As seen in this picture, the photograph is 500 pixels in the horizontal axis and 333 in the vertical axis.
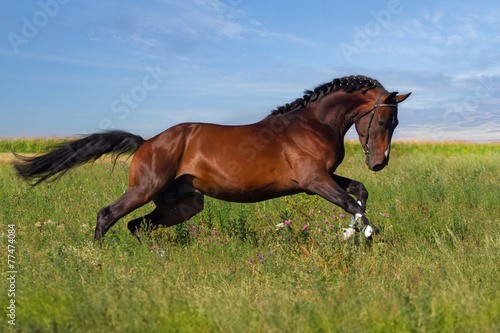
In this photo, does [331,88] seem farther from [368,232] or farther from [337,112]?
[368,232]

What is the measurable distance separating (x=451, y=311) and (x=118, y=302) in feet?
7.57

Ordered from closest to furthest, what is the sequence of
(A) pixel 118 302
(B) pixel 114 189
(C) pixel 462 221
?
(A) pixel 118 302
(C) pixel 462 221
(B) pixel 114 189

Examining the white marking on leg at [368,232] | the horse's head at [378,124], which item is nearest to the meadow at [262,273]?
the white marking on leg at [368,232]

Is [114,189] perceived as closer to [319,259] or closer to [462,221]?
[319,259]

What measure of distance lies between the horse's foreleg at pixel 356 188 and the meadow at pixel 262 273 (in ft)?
1.44

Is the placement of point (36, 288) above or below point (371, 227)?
below

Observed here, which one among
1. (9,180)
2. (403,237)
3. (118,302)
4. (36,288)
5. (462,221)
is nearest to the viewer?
(118,302)

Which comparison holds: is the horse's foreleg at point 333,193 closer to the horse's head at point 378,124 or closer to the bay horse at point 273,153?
the bay horse at point 273,153

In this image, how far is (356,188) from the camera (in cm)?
489

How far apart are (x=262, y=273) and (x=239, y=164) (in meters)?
1.32

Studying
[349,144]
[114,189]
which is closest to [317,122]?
[114,189]

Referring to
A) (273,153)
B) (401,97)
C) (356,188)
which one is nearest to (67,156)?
(273,153)

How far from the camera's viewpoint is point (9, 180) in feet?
34.3

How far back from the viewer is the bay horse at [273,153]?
4812 mm
